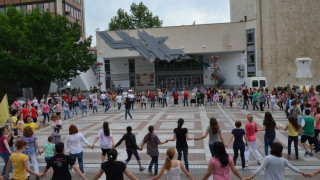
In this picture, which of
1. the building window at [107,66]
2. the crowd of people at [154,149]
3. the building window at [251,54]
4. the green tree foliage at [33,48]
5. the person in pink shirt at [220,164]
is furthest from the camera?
the building window at [107,66]

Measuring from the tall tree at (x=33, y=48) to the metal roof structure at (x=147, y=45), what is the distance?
41.3 feet

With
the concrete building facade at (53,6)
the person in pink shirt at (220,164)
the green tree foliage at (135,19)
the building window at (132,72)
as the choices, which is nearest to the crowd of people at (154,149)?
the person in pink shirt at (220,164)

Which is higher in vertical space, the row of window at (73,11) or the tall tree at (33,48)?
the row of window at (73,11)

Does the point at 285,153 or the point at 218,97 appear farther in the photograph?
the point at 218,97

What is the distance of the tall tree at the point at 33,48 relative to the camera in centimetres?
3055

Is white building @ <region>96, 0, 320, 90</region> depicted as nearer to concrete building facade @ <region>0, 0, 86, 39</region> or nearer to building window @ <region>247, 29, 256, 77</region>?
building window @ <region>247, 29, 256, 77</region>

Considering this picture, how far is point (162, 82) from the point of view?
52.1 meters

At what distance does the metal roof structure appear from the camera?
1796 inches

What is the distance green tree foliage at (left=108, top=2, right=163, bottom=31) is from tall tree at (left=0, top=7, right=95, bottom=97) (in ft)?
111

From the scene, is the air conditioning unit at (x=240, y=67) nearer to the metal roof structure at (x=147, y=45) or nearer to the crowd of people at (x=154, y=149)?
the metal roof structure at (x=147, y=45)

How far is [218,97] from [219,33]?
62.5 ft

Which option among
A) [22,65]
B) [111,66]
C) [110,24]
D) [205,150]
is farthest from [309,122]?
[110,24]

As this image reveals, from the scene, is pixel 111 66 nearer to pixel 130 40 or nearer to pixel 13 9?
pixel 130 40

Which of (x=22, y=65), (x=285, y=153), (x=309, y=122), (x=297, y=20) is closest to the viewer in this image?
(x=309, y=122)
